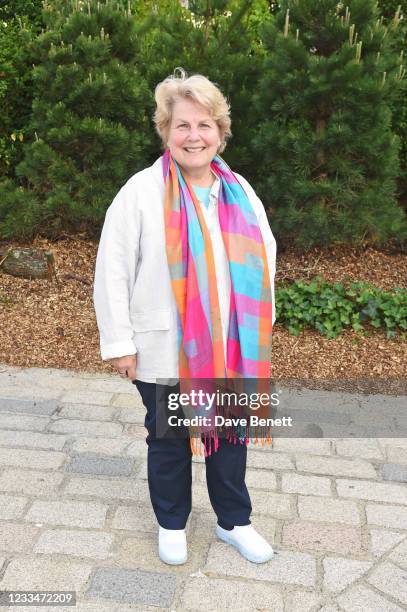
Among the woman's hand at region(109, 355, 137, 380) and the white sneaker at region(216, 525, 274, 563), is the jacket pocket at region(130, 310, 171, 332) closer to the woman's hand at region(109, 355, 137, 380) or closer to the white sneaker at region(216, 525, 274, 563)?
the woman's hand at region(109, 355, 137, 380)

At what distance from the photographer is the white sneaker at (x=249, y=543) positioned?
2.89m

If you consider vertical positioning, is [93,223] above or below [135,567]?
below

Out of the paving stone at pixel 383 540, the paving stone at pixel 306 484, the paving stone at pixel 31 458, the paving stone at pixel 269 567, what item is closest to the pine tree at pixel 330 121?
the paving stone at pixel 306 484

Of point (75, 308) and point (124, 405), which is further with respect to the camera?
point (75, 308)

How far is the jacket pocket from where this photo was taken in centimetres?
264

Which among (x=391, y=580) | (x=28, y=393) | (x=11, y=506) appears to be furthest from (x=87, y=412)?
(x=391, y=580)

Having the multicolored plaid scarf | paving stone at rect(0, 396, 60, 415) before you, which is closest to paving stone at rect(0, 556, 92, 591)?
the multicolored plaid scarf

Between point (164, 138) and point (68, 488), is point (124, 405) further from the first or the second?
point (164, 138)

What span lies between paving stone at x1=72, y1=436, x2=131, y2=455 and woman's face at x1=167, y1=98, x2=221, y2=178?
1.69 m

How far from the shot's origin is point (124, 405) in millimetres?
4281

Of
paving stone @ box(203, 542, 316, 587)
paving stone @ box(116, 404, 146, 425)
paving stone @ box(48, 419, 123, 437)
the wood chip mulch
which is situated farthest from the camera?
the wood chip mulch

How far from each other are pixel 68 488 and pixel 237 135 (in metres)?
3.56

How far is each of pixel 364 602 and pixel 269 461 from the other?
1.09 metres

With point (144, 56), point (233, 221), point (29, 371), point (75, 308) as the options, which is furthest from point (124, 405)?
point (144, 56)
